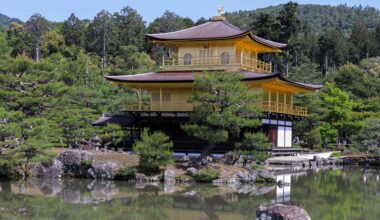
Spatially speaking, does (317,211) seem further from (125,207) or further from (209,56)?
(209,56)

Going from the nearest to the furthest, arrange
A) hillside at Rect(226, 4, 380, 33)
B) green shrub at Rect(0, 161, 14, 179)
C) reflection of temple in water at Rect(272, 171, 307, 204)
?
reflection of temple in water at Rect(272, 171, 307, 204)
green shrub at Rect(0, 161, 14, 179)
hillside at Rect(226, 4, 380, 33)

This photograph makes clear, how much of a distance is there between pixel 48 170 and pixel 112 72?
32.1 meters

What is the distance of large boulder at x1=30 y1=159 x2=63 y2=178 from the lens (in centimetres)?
2278

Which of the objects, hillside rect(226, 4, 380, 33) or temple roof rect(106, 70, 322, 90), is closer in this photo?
temple roof rect(106, 70, 322, 90)

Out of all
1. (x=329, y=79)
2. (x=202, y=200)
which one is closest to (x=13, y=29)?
(x=329, y=79)

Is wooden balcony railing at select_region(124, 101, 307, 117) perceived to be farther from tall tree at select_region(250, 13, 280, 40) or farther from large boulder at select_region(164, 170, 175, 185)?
tall tree at select_region(250, 13, 280, 40)

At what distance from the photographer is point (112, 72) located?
5438 centimetres

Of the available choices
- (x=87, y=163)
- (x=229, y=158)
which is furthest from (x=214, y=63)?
(x=87, y=163)

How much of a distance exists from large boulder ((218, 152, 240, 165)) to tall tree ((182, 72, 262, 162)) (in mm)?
1894

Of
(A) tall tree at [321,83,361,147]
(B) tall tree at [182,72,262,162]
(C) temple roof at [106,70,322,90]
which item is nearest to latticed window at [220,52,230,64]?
(C) temple roof at [106,70,322,90]

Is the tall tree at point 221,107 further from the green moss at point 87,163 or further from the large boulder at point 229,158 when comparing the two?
the green moss at point 87,163

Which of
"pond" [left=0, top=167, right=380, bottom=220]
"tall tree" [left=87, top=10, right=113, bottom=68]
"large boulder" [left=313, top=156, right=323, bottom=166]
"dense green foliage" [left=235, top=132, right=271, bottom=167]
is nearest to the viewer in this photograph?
"pond" [left=0, top=167, right=380, bottom=220]

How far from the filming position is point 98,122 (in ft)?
97.7

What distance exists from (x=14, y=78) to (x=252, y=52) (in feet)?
45.7
